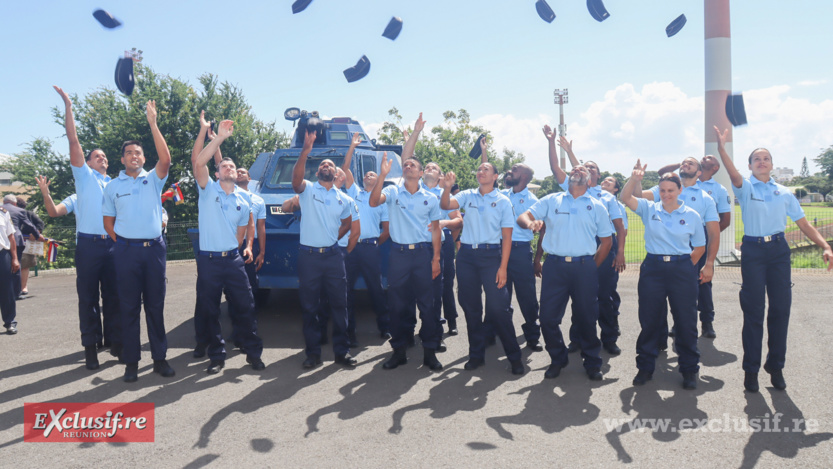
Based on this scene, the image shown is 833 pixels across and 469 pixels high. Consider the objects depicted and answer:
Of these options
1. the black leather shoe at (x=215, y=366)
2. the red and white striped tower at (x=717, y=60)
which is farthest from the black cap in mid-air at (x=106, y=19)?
the red and white striped tower at (x=717, y=60)

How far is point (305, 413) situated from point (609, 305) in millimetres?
3303

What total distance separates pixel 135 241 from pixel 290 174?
334 cm

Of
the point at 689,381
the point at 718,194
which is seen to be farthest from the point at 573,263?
the point at 718,194

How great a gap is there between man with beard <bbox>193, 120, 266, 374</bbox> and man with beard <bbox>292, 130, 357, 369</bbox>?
0.52 metres

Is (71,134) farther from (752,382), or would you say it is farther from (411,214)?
(752,382)

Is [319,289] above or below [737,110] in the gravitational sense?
below

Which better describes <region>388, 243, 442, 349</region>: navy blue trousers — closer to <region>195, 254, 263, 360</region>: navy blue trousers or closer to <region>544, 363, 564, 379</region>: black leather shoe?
<region>544, 363, 564, 379</region>: black leather shoe

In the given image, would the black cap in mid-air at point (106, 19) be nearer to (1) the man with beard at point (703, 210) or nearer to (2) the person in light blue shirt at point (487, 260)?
(2) the person in light blue shirt at point (487, 260)

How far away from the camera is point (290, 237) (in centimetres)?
681

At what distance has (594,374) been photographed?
4941mm

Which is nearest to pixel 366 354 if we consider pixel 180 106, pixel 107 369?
pixel 107 369

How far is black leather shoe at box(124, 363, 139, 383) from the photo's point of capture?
495 cm

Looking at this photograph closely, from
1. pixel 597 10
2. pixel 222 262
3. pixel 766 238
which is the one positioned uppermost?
pixel 597 10

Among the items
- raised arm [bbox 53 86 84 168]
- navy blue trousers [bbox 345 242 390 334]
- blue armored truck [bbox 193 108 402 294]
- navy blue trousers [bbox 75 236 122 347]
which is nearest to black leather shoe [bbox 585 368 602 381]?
navy blue trousers [bbox 345 242 390 334]
